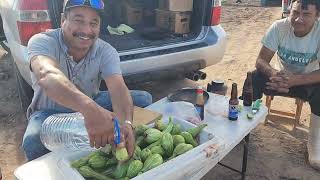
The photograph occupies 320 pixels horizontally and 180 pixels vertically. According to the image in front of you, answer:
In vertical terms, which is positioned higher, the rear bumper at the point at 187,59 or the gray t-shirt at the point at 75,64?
the gray t-shirt at the point at 75,64

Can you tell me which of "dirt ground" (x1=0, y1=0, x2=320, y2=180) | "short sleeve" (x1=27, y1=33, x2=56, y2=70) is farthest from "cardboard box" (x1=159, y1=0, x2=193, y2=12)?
"short sleeve" (x1=27, y1=33, x2=56, y2=70)

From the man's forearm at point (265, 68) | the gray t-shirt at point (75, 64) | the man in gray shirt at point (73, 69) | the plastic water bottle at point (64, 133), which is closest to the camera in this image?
the man in gray shirt at point (73, 69)

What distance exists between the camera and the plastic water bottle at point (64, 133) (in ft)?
7.15

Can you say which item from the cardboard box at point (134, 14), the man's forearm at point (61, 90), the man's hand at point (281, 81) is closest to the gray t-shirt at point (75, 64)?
the man's forearm at point (61, 90)

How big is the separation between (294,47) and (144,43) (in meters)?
1.62

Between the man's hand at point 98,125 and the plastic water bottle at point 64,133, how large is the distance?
1.15ft

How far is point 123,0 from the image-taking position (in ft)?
19.1

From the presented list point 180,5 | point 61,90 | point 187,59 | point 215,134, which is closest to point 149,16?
point 180,5

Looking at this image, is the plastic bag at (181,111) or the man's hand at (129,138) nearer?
the man's hand at (129,138)

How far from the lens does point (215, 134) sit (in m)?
2.45

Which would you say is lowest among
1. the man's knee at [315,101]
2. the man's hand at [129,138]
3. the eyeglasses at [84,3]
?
the man's knee at [315,101]

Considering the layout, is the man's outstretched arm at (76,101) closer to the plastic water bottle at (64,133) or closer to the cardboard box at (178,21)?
the plastic water bottle at (64,133)

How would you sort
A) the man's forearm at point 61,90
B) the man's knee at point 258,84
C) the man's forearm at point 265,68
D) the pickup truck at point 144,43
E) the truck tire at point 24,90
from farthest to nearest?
the truck tire at point 24,90 < the man's knee at point 258,84 < the man's forearm at point 265,68 < the pickup truck at point 144,43 < the man's forearm at point 61,90

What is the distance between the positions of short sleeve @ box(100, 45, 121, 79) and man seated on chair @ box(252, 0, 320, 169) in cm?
159
